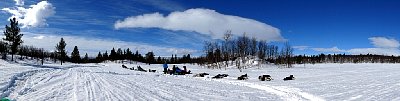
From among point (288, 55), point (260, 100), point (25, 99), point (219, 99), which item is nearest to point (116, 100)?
point (25, 99)

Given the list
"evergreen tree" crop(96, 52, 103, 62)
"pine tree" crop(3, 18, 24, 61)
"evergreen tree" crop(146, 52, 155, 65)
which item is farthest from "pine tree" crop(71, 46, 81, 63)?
"pine tree" crop(3, 18, 24, 61)

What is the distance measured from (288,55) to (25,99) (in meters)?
94.5

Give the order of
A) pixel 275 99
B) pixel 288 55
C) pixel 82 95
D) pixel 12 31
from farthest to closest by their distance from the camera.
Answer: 1. pixel 288 55
2. pixel 12 31
3. pixel 275 99
4. pixel 82 95

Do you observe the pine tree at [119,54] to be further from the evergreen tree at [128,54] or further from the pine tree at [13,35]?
the pine tree at [13,35]

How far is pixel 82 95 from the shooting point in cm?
1405

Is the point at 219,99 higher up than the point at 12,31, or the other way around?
the point at 12,31

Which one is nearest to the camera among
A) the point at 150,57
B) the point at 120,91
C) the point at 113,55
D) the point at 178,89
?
the point at 120,91

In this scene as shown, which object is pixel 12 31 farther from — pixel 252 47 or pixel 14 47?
pixel 252 47

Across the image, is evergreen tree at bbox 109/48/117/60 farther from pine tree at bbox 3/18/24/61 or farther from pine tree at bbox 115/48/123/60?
pine tree at bbox 3/18/24/61

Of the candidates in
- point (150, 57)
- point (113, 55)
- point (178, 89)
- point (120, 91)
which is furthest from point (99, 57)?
point (120, 91)

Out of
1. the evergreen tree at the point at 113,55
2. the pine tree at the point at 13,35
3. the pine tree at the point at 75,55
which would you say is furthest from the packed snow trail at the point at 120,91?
the evergreen tree at the point at 113,55

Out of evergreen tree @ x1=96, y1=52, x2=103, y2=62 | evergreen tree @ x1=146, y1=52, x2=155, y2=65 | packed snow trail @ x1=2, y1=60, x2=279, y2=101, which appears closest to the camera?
packed snow trail @ x1=2, y1=60, x2=279, y2=101

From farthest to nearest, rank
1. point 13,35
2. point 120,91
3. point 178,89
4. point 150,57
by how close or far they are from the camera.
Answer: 1. point 150,57
2. point 13,35
3. point 178,89
4. point 120,91

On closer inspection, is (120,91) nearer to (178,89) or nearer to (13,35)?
(178,89)
